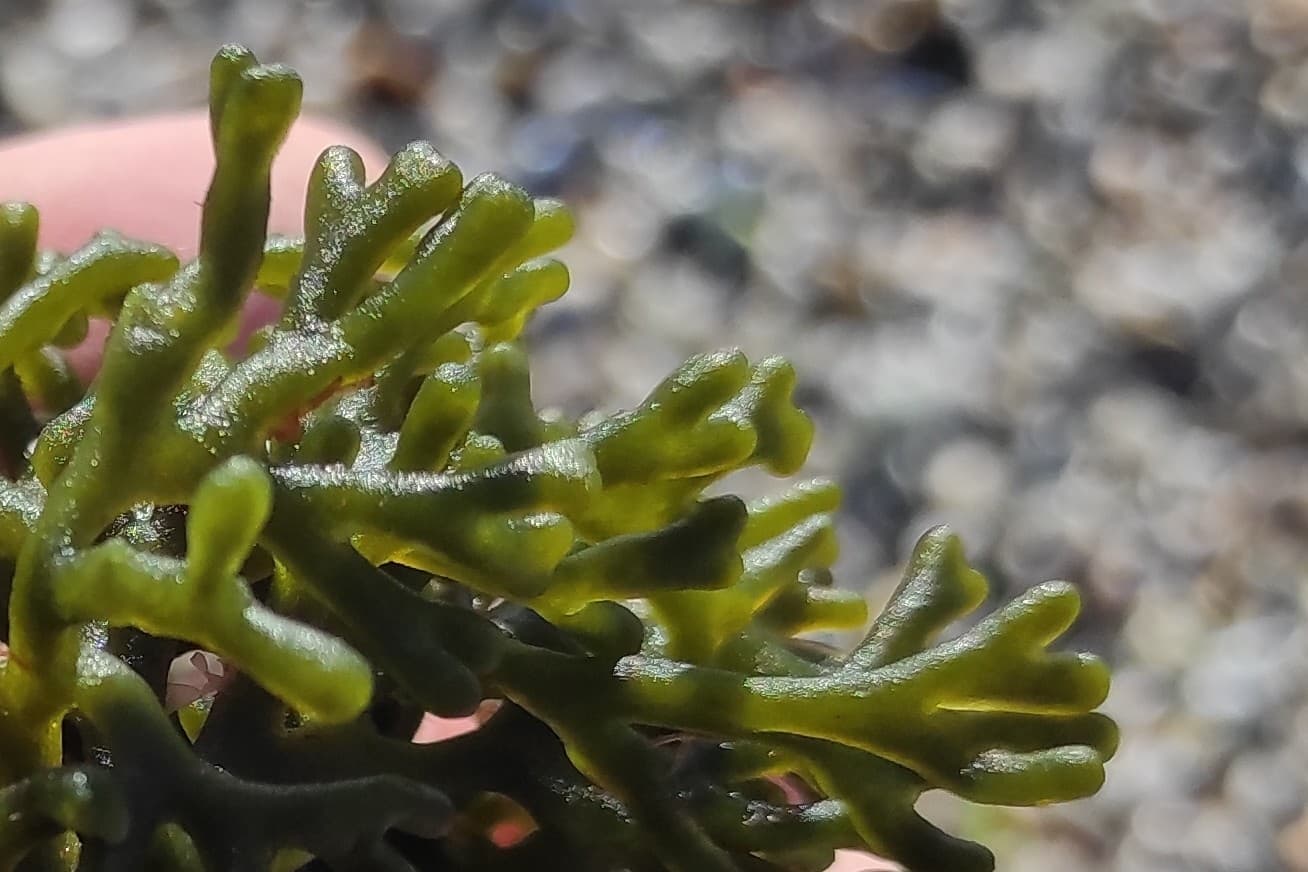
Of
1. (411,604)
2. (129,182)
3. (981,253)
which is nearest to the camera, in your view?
(411,604)

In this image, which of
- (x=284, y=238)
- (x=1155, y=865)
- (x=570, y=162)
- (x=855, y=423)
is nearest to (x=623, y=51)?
(x=570, y=162)

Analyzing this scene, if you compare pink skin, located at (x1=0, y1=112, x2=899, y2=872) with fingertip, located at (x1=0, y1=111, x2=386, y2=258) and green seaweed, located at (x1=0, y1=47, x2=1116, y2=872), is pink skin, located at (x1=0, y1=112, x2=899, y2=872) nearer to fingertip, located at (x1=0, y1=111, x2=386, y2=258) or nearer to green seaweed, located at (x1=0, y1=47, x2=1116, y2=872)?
fingertip, located at (x1=0, y1=111, x2=386, y2=258)

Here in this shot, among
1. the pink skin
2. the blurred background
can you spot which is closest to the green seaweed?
the pink skin

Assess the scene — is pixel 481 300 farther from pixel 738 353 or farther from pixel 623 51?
pixel 623 51

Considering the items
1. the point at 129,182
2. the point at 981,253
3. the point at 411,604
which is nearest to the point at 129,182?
the point at 129,182

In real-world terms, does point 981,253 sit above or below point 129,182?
above

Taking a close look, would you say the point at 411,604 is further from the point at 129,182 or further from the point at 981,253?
the point at 981,253
